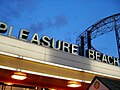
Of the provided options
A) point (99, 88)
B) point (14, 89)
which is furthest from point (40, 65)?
point (99, 88)

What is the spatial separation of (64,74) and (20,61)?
2171mm

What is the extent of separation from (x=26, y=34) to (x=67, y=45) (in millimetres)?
2354

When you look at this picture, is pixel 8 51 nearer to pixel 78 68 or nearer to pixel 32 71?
pixel 32 71

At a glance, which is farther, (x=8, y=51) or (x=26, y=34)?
(x=26, y=34)

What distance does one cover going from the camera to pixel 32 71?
7.59 m

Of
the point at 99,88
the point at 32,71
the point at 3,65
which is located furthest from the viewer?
the point at 32,71

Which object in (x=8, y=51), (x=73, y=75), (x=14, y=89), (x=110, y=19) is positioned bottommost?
(x=14, y=89)

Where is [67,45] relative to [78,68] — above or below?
above

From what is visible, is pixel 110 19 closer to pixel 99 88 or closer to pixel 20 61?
pixel 20 61

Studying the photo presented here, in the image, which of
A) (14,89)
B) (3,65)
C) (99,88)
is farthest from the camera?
(14,89)

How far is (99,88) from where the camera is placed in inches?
94.7

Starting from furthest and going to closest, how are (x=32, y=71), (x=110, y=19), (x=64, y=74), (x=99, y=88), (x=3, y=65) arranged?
(x=110, y=19) → (x=64, y=74) → (x=32, y=71) → (x=3, y=65) → (x=99, y=88)

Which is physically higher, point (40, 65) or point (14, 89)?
point (40, 65)

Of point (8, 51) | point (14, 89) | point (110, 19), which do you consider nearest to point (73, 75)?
point (8, 51)
